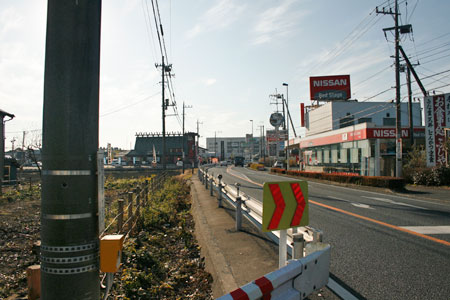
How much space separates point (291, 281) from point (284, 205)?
105 cm

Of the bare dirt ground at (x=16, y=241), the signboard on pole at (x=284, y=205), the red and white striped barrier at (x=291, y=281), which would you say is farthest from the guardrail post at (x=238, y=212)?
the bare dirt ground at (x=16, y=241)

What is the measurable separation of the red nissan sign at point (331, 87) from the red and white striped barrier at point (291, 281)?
55516mm

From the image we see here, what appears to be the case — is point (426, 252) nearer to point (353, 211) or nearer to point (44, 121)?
point (353, 211)

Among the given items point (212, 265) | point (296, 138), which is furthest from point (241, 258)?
point (296, 138)

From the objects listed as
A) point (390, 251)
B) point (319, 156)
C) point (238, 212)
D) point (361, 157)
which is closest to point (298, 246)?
point (390, 251)

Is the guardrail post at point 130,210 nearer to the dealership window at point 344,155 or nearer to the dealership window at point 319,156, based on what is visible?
the dealership window at point 344,155

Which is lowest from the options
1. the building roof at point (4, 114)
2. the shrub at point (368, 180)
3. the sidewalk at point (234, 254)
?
the sidewalk at point (234, 254)

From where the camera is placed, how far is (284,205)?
12.6 ft

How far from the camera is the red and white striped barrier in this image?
228cm

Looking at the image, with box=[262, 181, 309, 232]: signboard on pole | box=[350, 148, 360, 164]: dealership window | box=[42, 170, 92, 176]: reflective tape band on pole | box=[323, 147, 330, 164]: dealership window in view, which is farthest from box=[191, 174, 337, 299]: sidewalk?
box=[323, 147, 330, 164]: dealership window

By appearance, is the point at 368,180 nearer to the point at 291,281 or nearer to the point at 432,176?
the point at 432,176

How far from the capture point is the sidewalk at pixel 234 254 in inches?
173

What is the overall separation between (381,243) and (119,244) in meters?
5.84

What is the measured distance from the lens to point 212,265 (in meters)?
5.29
